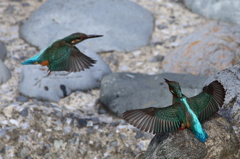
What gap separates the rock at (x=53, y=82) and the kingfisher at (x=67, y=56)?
1229 mm

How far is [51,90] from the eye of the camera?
521cm

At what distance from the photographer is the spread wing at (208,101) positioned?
3.11 m

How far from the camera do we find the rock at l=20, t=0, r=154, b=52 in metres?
6.40

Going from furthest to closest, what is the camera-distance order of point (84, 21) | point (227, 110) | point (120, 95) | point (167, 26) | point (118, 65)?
point (167, 26), point (84, 21), point (118, 65), point (120, 95), point (227, 110)

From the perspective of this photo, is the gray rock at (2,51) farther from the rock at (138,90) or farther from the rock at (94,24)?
the rock at (138,90)

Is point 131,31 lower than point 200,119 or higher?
lower

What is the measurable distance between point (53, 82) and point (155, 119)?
2.57 meters

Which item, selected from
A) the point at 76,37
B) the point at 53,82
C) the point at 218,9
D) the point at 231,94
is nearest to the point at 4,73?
the point at 53,82

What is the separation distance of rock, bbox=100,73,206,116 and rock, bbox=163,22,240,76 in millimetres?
570

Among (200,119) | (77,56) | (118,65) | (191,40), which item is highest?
(200,119)

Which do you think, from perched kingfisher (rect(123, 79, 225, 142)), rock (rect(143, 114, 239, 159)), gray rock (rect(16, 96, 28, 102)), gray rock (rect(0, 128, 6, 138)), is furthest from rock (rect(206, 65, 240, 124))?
gray rock (rect(16, 96, 28, 102))

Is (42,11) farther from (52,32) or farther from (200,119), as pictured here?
(200,119)

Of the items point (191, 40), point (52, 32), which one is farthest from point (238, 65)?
point (52, 32)

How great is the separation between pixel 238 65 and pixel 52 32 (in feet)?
11.8
